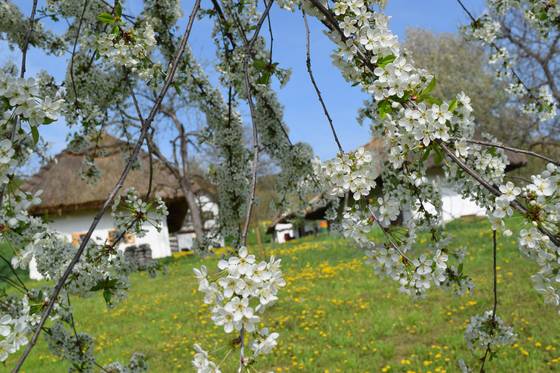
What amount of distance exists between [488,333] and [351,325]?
12.2 feet

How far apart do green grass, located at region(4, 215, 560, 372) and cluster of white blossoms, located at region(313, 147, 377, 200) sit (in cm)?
240

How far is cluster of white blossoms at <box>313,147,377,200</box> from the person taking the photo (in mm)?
1330

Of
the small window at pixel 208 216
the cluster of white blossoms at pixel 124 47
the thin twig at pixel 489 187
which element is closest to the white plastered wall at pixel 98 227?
the small window at pixel 208 216

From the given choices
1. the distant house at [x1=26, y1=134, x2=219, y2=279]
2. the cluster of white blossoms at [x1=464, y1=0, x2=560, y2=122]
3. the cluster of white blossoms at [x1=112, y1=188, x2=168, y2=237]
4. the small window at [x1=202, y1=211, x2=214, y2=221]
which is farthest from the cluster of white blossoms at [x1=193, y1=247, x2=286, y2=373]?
the distant house at [x1=26, y1=134, x2=219, y2=279]

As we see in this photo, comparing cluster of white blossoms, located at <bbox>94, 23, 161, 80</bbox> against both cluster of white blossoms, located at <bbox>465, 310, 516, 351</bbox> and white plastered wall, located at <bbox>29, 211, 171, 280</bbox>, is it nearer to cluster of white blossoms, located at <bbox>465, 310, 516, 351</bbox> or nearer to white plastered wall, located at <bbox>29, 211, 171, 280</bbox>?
cluster of white blossoms, located at <bbox>465, 310, 516, 351</bbox>

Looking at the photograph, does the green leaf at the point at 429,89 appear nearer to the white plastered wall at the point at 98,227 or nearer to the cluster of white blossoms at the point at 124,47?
the cluster of white blossoms at the point at 124,47

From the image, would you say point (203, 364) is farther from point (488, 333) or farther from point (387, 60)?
point (488, 333)

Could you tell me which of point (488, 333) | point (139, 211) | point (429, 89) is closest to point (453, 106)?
point (429, 89)

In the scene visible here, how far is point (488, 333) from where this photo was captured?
2.19m

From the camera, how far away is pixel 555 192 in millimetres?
1195

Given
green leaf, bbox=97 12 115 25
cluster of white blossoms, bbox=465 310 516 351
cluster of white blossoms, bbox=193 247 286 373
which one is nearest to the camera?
cluster of white blossoms, bbox=193 247 286 373

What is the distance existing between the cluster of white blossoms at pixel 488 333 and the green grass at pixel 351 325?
1708mm

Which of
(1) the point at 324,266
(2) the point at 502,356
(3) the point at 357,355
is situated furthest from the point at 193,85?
(1) the point at 324,266

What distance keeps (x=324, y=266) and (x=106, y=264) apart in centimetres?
805
